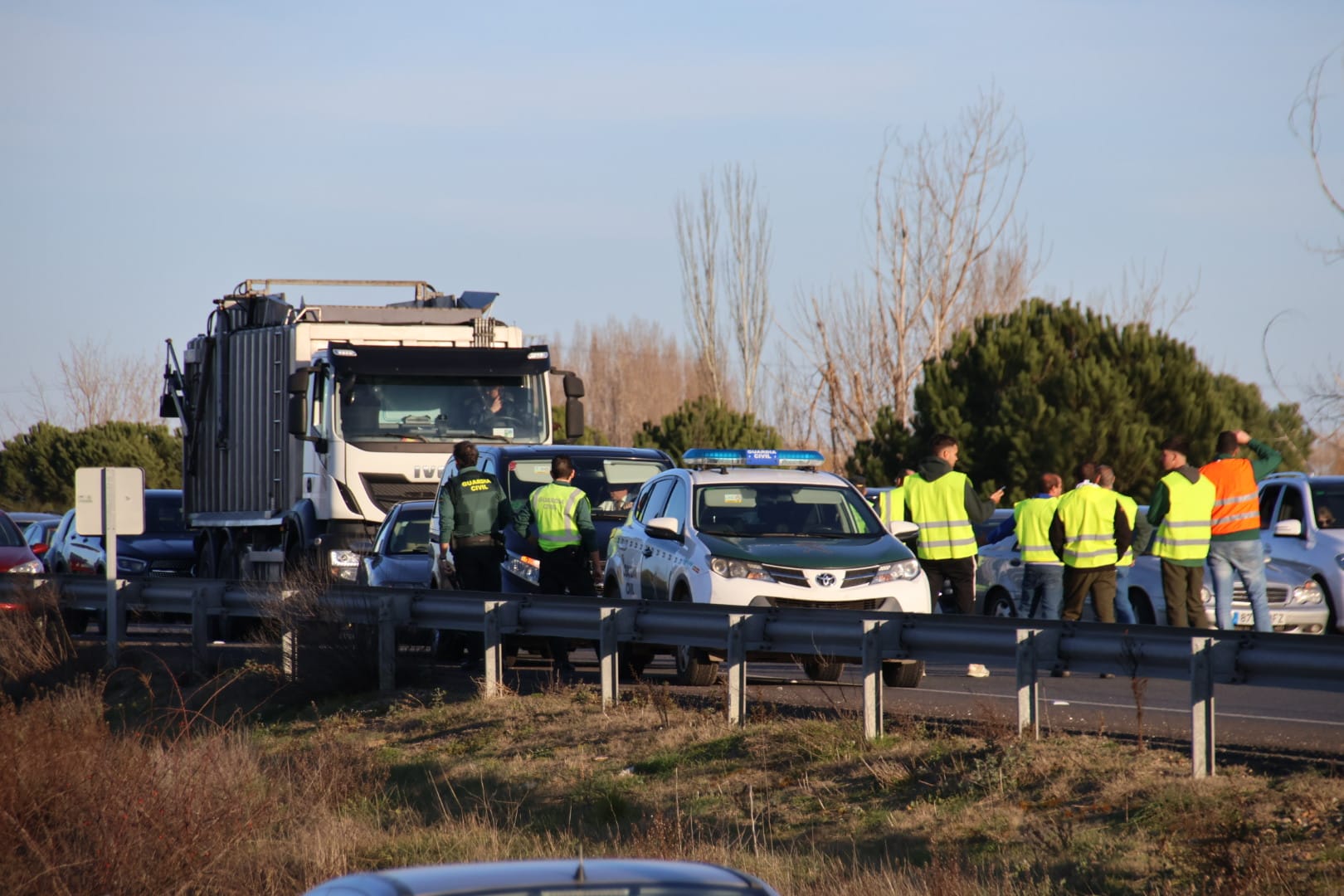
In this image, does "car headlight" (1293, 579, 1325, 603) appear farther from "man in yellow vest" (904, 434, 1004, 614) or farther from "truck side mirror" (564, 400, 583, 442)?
"truck side mirror" (564, 400, 583, 442)

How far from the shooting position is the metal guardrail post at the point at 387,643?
51.7 feet

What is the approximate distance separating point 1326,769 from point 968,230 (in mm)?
41943

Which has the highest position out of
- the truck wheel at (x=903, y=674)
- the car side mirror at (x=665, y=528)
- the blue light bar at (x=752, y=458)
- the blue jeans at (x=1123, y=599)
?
the blue light bar at (x=752, y=458)

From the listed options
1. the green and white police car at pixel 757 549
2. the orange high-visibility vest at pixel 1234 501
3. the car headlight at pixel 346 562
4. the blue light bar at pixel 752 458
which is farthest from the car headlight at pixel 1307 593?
the car headlight at pixel 346 562

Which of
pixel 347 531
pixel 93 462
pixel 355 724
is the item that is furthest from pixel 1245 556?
pixel 93 462

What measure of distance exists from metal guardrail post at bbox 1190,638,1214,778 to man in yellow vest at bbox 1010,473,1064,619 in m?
6.54

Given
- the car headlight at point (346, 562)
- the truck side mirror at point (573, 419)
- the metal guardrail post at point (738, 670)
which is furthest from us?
the truck side mirror at point (573, 419)

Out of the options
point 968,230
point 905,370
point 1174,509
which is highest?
point 968,230

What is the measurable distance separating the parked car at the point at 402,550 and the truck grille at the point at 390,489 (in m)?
0.94

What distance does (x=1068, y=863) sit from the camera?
8445 mm

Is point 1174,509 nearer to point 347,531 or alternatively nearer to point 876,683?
point 876,683

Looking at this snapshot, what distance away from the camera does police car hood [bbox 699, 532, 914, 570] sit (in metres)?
13.9

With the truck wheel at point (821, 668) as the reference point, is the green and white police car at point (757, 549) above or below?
above

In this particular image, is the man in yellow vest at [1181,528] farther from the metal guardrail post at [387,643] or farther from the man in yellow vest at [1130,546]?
the metal guardrail post at [387,643]
